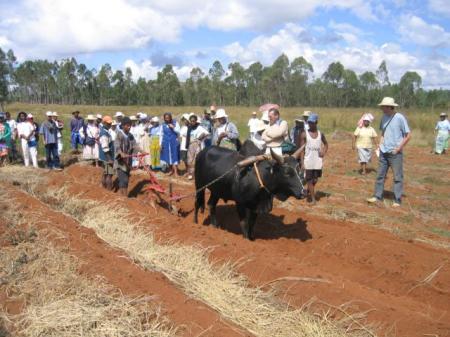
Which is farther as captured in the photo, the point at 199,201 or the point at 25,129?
the point at 25,129

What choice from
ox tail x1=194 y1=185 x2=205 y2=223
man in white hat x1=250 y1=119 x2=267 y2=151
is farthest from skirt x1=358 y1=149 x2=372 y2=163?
ox tail x1=194 y1=185 x2=205 y2=223

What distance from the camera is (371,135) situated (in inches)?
561

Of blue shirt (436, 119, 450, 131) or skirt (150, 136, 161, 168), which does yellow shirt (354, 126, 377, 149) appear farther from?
blue shirt (436, 119, 450, 131)

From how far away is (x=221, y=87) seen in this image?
257ft

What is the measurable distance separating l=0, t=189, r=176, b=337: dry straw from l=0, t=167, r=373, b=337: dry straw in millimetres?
920

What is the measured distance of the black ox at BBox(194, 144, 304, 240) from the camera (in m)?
7.26

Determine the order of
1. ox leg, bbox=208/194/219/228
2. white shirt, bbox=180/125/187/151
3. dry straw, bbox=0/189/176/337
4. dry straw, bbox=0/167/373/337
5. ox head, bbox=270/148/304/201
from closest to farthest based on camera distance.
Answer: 1. dry straw, bbox=0/189/176/337
2. dry straw, bbox=0/167/373/337
3. ox head, bbox=270/148/304/201
4. ox leg, bbox=208/194/219/228
5. white shirt, bbox=180/125/187/151

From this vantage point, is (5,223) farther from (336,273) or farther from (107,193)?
(336,273)

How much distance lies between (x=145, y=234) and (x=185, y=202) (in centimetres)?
310

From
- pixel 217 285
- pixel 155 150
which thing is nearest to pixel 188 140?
pixel 155 150

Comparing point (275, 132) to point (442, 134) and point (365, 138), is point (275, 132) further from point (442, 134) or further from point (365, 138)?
point (442, 134)

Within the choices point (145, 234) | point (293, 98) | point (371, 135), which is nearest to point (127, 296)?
point (145, 234)

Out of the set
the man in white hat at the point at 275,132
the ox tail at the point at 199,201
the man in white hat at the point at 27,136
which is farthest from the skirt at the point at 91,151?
the man in white hat at the point at 275,132

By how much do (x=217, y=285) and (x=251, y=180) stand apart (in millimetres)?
2402
